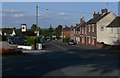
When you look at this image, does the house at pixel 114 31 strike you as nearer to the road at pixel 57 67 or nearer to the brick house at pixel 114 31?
the brick house at pixel 114 31

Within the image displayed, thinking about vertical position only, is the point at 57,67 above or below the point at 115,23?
below

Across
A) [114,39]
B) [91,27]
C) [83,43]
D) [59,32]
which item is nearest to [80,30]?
[83,43]

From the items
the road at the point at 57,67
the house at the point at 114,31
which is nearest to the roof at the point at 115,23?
the house at the point at 114,31

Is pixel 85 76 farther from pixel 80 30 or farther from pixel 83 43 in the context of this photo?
pixel 80 30

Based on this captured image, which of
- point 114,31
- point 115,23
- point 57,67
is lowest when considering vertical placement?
point 57,67

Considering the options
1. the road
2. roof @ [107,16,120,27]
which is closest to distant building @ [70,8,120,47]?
roof @ [107,16,120,27]

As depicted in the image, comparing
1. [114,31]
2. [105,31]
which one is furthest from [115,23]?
[105,31]

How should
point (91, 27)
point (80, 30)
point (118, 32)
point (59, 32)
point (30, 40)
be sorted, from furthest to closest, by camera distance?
point (59, 32), point (80, 30), point (91, 27), point (118, 32), point (30, 40)

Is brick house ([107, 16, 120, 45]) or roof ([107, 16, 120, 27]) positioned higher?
roof ([107, 16, 120, 27])

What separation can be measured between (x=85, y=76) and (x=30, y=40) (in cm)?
4443

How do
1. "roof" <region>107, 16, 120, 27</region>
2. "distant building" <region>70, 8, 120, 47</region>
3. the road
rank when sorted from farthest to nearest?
"distant building" <region>70, 8, 120, 47</region> → "roof" <region>107, 16, 120, 27</region> → the road

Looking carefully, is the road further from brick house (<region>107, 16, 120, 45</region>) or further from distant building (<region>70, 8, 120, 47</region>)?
distant building (<region>70, 8, 120, 47</region>)

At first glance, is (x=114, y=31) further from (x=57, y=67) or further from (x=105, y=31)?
(x=57, y=67)

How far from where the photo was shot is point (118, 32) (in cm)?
7750
